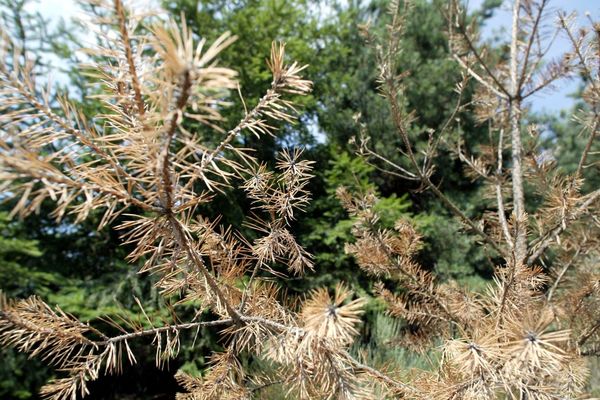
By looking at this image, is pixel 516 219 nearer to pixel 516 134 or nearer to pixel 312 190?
pixel 516 134

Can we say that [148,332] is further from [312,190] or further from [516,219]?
[312,190]

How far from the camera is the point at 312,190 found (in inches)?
190

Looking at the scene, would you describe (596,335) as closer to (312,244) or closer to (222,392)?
(222,392)

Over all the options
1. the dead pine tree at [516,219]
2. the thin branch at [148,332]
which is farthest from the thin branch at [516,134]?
the thin branch at [148,332]

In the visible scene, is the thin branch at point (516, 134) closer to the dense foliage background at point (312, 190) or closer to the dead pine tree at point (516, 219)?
the dead pine tree at point (516, 219)

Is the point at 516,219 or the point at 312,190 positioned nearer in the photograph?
the point at 516,219

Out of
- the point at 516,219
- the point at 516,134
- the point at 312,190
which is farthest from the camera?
the point at 312,190

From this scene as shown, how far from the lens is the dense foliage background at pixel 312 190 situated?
3820 millimetres

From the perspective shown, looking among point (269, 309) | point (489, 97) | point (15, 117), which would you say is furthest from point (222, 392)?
point (489, 97)

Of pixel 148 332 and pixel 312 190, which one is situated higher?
pixel 148 332

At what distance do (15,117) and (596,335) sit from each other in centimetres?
138

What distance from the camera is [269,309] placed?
1.92 ft

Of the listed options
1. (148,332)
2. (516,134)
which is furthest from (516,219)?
(148,332)

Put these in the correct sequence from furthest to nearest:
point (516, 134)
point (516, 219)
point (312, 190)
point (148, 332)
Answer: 1. point (312, 190)
2. point (516, 134)
3. point (516, 219)
4. point (148, 332)
